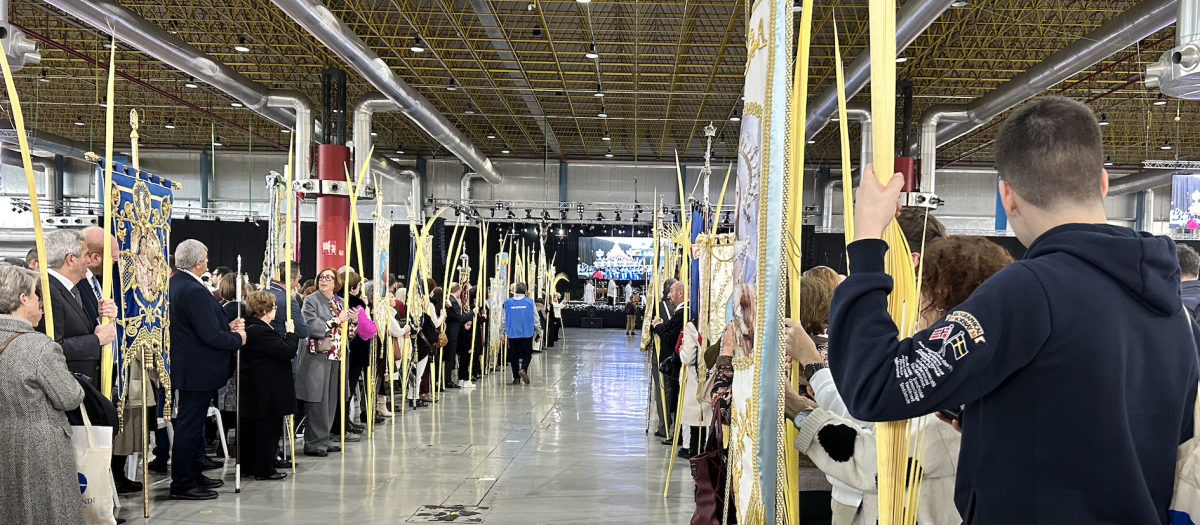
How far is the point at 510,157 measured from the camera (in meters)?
23.3

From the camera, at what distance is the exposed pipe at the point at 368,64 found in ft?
29.1

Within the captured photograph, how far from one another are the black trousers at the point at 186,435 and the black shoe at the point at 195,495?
0.02 meters

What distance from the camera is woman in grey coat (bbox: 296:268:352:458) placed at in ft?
19.1

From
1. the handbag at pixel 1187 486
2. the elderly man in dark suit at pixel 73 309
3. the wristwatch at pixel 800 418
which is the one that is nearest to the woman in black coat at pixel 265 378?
the elderly man in dark suit at pixel 73 309

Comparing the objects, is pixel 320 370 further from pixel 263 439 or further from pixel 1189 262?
pixel 1189 262

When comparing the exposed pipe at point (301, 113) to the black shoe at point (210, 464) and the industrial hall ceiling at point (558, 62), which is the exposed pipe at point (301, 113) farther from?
the black shoe at point (210, 464)

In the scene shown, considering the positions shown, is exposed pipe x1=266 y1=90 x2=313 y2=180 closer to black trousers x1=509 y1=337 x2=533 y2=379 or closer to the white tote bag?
black trousers x1=509 y1=337 x2=533 y2=379

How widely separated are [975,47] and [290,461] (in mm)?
11310

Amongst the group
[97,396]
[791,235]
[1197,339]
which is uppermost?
[791,235]

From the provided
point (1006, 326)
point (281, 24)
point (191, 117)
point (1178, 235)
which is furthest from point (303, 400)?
point (1178, 235)

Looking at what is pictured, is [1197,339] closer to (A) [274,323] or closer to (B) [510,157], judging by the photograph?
(A) [274,323]

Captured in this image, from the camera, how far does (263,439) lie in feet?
16.8

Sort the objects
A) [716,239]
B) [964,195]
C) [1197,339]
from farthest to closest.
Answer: [964,195], [716,239], [1197,339]

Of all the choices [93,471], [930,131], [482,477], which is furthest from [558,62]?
[93,471]
